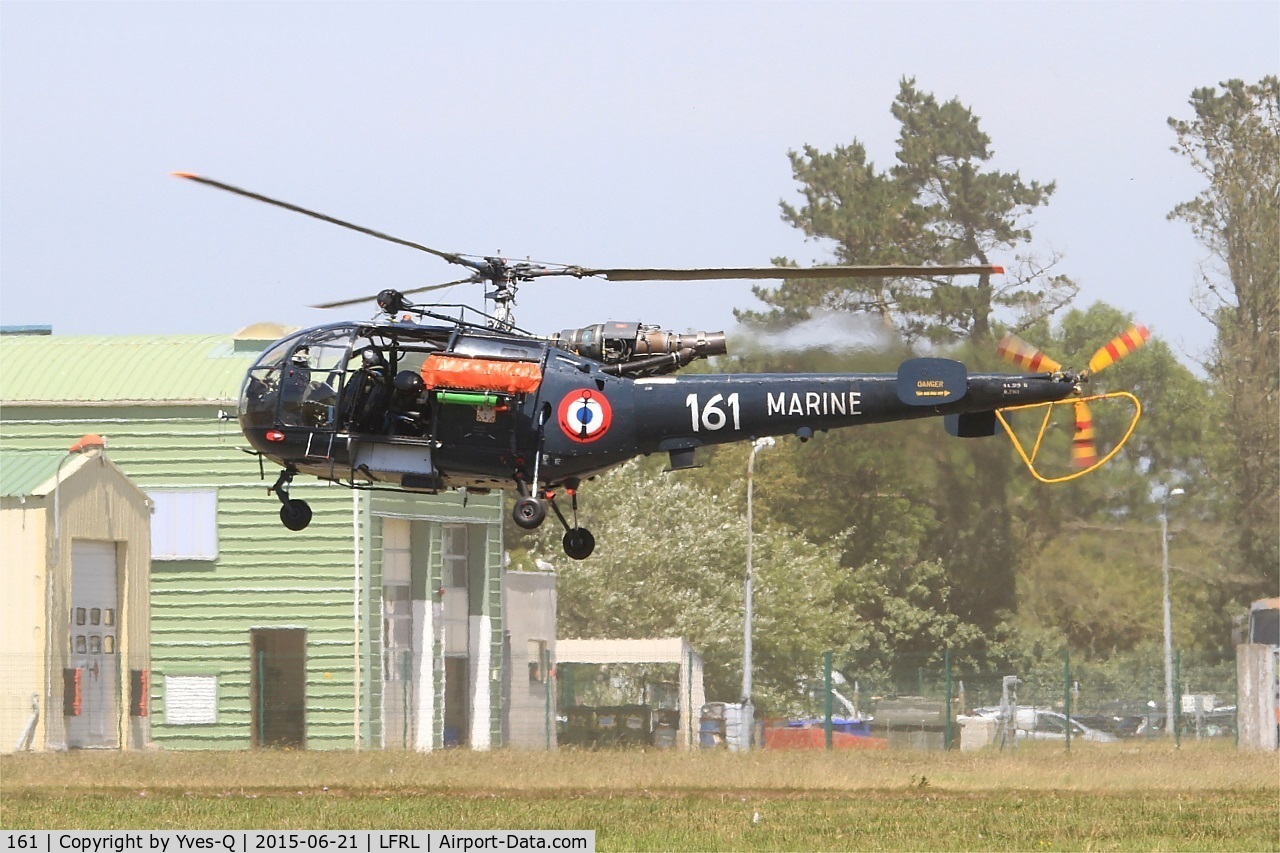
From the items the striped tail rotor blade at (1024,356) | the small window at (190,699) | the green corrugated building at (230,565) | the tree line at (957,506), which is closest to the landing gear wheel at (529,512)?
the striped tail rotor blade at (1024,356)

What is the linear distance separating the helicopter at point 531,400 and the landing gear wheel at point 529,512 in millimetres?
25

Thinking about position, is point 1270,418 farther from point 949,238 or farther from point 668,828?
point 668,828

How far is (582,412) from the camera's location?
2362cm

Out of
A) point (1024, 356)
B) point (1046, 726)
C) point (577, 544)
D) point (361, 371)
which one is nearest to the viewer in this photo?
point (361, 371)

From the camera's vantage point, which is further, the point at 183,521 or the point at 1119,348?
the point at 183,521

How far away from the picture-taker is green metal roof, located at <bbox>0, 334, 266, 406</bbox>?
44719 mm

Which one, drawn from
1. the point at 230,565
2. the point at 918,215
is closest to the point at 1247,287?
the point at 918,215

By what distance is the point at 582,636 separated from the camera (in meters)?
67.7

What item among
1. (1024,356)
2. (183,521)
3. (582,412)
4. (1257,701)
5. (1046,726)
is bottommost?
(1046,726)

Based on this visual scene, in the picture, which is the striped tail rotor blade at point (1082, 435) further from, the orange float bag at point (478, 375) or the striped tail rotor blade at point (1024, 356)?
the orange float bag at point (478, 375)

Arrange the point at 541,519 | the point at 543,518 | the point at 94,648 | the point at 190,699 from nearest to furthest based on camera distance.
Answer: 1. the point at 543,518
2. the point at 541,519
3. the point at 94,648
4. the point at 190,699

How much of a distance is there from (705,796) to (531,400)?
7.83 m

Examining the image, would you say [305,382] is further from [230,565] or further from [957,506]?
[957,506]

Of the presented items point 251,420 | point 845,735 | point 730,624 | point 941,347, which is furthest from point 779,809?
point 730,624
